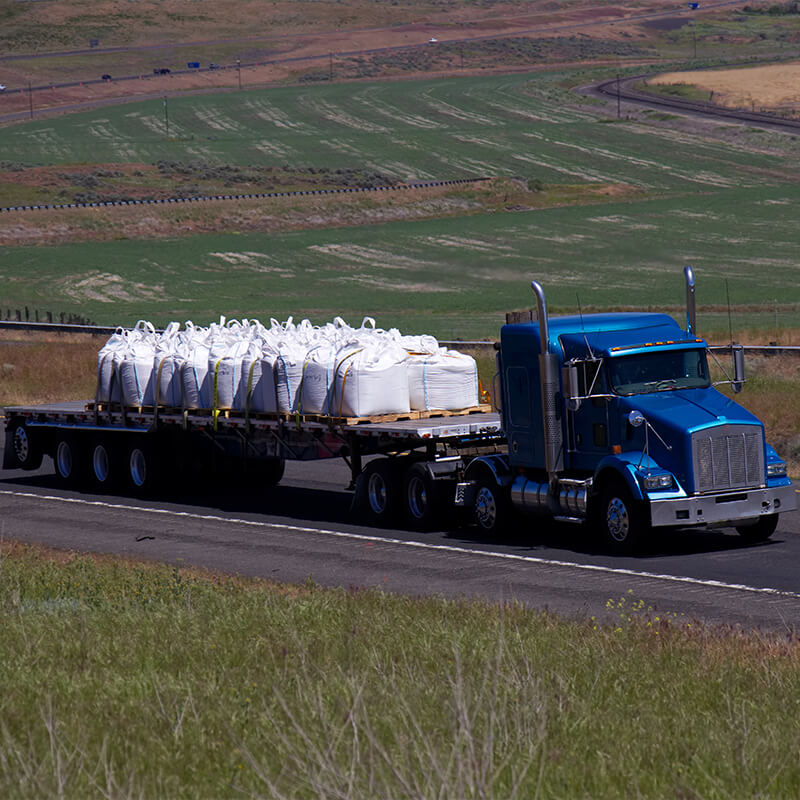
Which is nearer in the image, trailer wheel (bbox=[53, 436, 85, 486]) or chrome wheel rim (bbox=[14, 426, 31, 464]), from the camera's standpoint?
trailer wheel (bbox=[53, 436, 85, 486])

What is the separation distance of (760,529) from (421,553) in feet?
14.6

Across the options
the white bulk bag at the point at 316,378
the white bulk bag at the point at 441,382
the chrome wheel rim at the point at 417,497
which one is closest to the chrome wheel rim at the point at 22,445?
the white bulk bag at the point at 316,378

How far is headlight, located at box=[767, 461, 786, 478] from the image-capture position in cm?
1864

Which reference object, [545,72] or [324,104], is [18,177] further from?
[545,72]

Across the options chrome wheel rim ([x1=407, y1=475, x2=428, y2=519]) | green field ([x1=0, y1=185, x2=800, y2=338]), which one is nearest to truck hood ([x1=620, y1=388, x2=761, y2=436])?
chrome wheel rim ([x1=407, y1=475, x2=428, y2=519])

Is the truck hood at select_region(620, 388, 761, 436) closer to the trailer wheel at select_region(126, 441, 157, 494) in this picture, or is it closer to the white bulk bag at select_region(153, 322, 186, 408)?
the white bulk bag at select_region(153, 322, 186, 408)

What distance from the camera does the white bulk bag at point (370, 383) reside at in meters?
21.8

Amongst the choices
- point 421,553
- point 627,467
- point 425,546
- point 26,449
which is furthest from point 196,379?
point 627,467

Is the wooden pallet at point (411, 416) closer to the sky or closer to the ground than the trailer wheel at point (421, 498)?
closer to the sky

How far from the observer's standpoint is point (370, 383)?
21781 millimetres

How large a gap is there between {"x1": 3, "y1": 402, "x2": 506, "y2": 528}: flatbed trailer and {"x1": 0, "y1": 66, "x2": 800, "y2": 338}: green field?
24910 mm

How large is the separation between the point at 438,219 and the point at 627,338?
80.8m

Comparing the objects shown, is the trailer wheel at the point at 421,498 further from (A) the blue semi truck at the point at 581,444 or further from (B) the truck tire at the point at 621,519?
(B) the truck tire at the point at 621,519

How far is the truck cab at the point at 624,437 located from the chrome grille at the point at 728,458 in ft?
0.04
